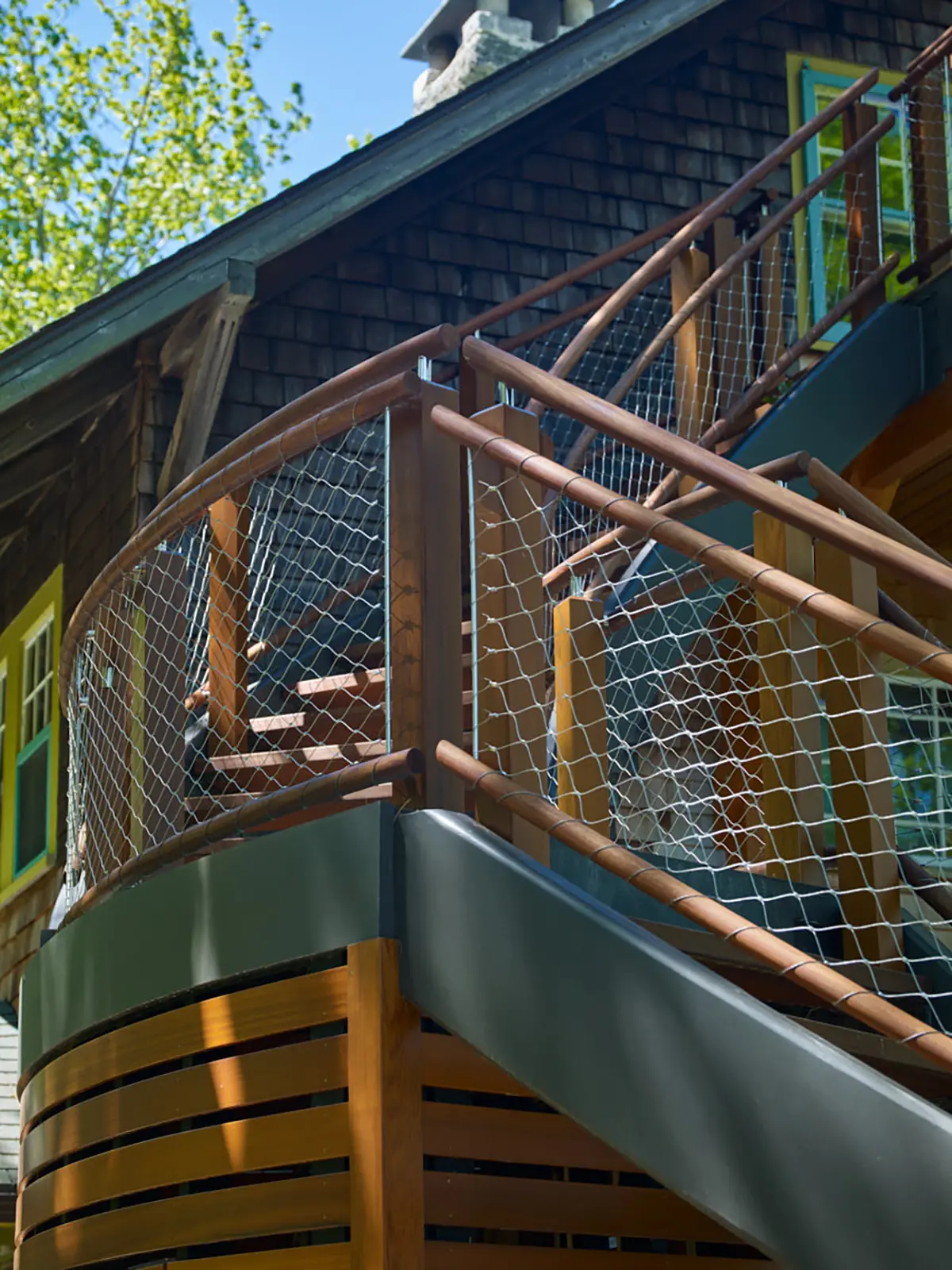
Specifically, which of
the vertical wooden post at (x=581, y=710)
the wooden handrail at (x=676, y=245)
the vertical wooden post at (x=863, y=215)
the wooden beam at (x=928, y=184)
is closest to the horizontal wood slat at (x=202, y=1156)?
the vertical wooden post at (x=581, y=710)

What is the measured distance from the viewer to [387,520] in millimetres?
3535

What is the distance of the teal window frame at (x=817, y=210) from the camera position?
938 cm

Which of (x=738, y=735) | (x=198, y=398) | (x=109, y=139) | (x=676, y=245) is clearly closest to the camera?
(x=738, y=735)

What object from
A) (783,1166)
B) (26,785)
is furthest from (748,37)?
(783,1166)

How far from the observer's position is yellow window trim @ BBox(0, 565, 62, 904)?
8.59m

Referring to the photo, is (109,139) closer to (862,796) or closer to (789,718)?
(789,718)

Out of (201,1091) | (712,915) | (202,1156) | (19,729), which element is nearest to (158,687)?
(201,1091)

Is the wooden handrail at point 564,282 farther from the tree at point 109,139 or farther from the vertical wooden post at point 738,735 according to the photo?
the tree at point 109,139

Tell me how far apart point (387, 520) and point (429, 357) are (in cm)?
37

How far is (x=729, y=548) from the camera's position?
3.08 metres

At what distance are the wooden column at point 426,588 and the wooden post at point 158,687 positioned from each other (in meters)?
1.48

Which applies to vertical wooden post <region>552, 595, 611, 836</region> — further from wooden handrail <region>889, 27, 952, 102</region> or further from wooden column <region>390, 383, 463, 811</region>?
wooden handrail <region>889, 27, 952, 102</region>

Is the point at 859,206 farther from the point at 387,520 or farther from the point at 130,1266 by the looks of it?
the point at 130,1266

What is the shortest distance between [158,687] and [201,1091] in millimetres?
1575
